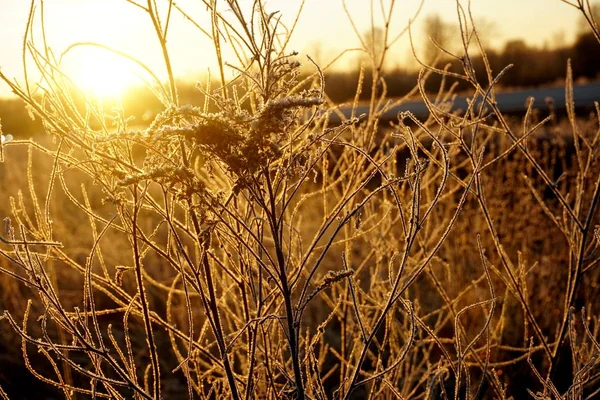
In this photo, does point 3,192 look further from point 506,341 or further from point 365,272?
point 506,341

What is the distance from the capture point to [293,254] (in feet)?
6.43

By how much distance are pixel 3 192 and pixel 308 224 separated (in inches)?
172

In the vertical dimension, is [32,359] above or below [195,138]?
below

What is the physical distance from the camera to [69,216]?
684cm

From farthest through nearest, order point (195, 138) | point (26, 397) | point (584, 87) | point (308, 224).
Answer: point (584, 87), point (308, 224), point (26, 397), point (195, 138)

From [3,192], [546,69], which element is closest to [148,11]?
[3,192]

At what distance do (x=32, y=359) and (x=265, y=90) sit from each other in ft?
13.6

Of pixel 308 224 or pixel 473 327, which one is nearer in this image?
pixel 473 327

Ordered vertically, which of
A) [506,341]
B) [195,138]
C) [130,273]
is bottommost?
[506,341]

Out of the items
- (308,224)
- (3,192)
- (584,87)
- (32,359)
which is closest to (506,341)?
(308,224)

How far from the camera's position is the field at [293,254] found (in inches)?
44.0

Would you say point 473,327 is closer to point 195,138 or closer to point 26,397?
point 26,397

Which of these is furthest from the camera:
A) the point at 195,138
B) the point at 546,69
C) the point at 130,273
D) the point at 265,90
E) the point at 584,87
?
the point at 546,69

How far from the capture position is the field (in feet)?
3.67
